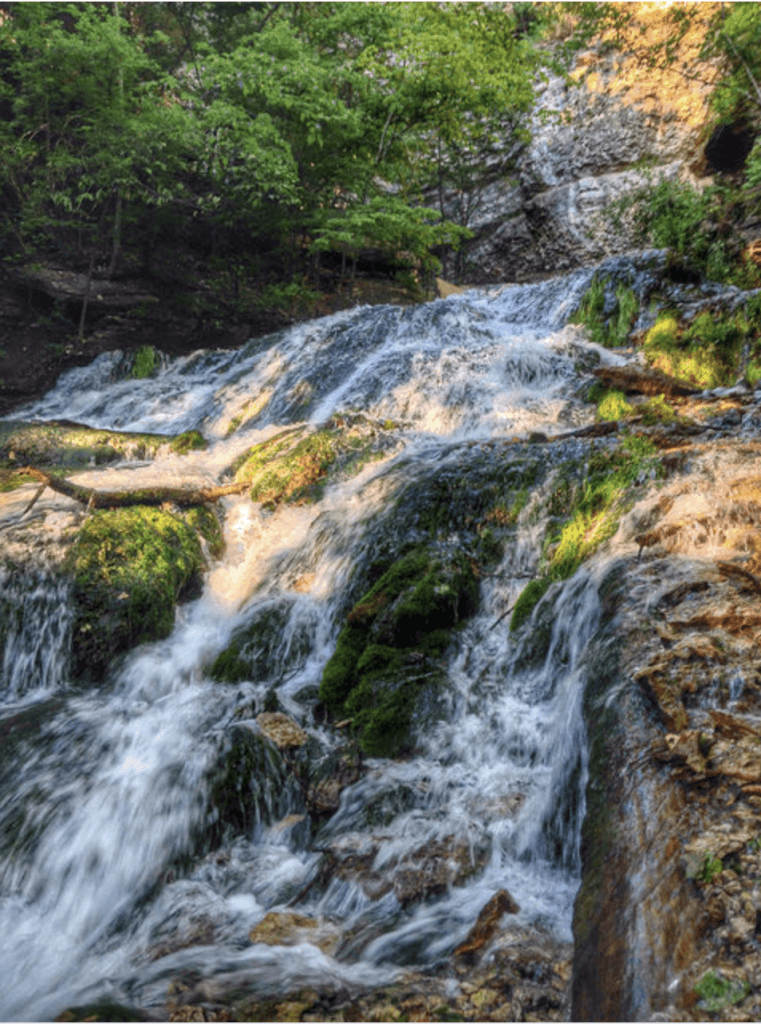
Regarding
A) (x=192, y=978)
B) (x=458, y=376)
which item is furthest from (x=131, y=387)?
(x=192, y=978)

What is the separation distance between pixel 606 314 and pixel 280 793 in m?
8.02

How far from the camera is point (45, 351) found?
39.0 ft

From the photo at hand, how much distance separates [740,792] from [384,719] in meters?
2.18

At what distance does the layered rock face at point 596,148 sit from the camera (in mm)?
15789

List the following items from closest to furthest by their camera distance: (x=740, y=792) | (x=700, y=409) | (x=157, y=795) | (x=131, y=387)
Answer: (x=740, y=792) < (x=157, y=795) < (x=700, y=409) < (x=131, y=387)

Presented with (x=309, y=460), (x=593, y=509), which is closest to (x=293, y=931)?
(x=593, y=509)

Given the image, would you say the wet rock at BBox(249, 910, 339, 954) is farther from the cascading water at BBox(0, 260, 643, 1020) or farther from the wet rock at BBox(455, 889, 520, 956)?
the wet rock at BBox(455, 889, 520, 956)

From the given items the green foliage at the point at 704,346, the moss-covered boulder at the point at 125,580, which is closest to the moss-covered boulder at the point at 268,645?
the moss-covered boulder at the point at 125,580

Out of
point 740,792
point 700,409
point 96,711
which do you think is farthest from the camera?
→ point 700,409

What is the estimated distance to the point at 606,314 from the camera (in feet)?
30.0

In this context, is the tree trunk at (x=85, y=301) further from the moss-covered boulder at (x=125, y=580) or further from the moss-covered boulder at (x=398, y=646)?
the moss-covered boulder at (x=398, y=646)

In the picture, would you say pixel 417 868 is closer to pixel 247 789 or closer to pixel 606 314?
pixel 247 789

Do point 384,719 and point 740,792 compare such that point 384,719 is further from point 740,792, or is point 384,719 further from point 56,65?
point 56,65

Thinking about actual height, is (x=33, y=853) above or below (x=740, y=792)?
below
